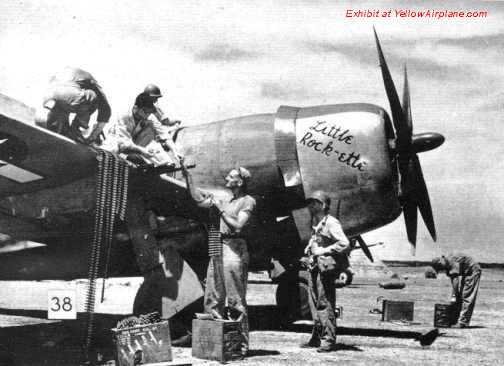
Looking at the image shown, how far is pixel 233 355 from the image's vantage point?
5.83m

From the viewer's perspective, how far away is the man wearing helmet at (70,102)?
6.07m

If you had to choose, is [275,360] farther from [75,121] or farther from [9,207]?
[9,207]

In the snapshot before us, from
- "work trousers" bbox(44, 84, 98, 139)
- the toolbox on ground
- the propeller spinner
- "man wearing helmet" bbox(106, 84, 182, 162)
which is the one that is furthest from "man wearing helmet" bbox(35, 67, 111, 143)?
the toolbox on ground

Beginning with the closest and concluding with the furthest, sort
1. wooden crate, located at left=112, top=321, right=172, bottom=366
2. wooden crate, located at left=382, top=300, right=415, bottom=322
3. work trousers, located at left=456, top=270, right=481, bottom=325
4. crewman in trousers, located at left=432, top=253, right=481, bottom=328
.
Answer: wooden crate, located at left=112, top=321, right=172, bottom=366 < work trousers, located at left=456, top=270, right=481, bottom=325 < crewman in trousers, located at left=432, top=253, right=481, bottom=328 < wooden crate, located at left=382, top=300, right=415, bottom=322

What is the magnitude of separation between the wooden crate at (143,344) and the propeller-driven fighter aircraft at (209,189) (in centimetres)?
118

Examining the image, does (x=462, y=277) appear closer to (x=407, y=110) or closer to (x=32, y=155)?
(x=407, y=110)

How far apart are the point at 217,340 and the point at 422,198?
4384 mm

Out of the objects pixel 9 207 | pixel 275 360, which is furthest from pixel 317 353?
pixel 9 207

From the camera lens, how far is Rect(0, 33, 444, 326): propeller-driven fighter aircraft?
22.2 ft

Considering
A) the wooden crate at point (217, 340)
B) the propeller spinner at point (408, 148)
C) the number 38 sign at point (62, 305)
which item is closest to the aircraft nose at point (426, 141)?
the propeller spinner at point (408, 148)

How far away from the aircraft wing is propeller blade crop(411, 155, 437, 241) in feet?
14.9

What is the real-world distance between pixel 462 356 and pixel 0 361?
4.68 metres

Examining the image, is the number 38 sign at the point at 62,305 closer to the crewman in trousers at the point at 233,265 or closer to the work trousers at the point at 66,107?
the crewman in trousers at the point at 233,265

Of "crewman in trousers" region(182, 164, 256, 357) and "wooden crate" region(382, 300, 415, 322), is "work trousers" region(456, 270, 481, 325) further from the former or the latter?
"crewman in trousers" region(182, 164, 256, 357)
